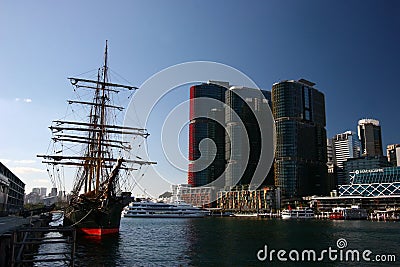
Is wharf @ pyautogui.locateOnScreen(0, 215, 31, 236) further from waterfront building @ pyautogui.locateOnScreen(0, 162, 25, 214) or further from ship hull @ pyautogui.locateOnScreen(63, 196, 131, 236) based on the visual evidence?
waterfront building @ pyautogui.locateOnScreen(0, 162, 25, 214)

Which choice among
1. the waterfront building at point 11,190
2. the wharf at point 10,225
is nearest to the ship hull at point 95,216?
the wharf at point 10,225

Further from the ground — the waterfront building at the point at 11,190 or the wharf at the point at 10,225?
the waterfront building at the point at 11,190

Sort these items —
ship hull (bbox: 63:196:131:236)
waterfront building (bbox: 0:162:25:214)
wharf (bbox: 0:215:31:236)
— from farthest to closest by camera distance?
waterfront building (bbox: 0:162:25:214) → ship hull (bbox: 63:196:131:236) → wharf (bbox: 0:215:31:236)

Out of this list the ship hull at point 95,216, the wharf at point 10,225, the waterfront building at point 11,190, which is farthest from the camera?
the waterfront building at point 11,190

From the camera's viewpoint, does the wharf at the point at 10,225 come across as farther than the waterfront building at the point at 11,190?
No

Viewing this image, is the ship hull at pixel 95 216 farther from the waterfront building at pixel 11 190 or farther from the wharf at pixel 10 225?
the waterfront building at pixel 11 190

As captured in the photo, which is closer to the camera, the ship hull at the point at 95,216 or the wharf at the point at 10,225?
the wharf at the point at 10,225

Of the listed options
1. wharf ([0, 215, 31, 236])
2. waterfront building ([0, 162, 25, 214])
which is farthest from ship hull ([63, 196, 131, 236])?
waterfront building ([0, 162, 25, 214])

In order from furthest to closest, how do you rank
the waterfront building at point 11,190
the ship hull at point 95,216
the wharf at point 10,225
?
the waterfront building at point 11,190, the ship hull at point 95,216, the wharf at point 10,225

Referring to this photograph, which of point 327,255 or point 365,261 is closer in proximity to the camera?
point 365,261

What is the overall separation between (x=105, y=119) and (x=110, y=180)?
22.3m

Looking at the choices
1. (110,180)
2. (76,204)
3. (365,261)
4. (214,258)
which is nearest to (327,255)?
(365,261)

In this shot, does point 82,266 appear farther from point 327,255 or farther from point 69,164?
point 69,164

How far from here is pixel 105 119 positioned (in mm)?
83875
